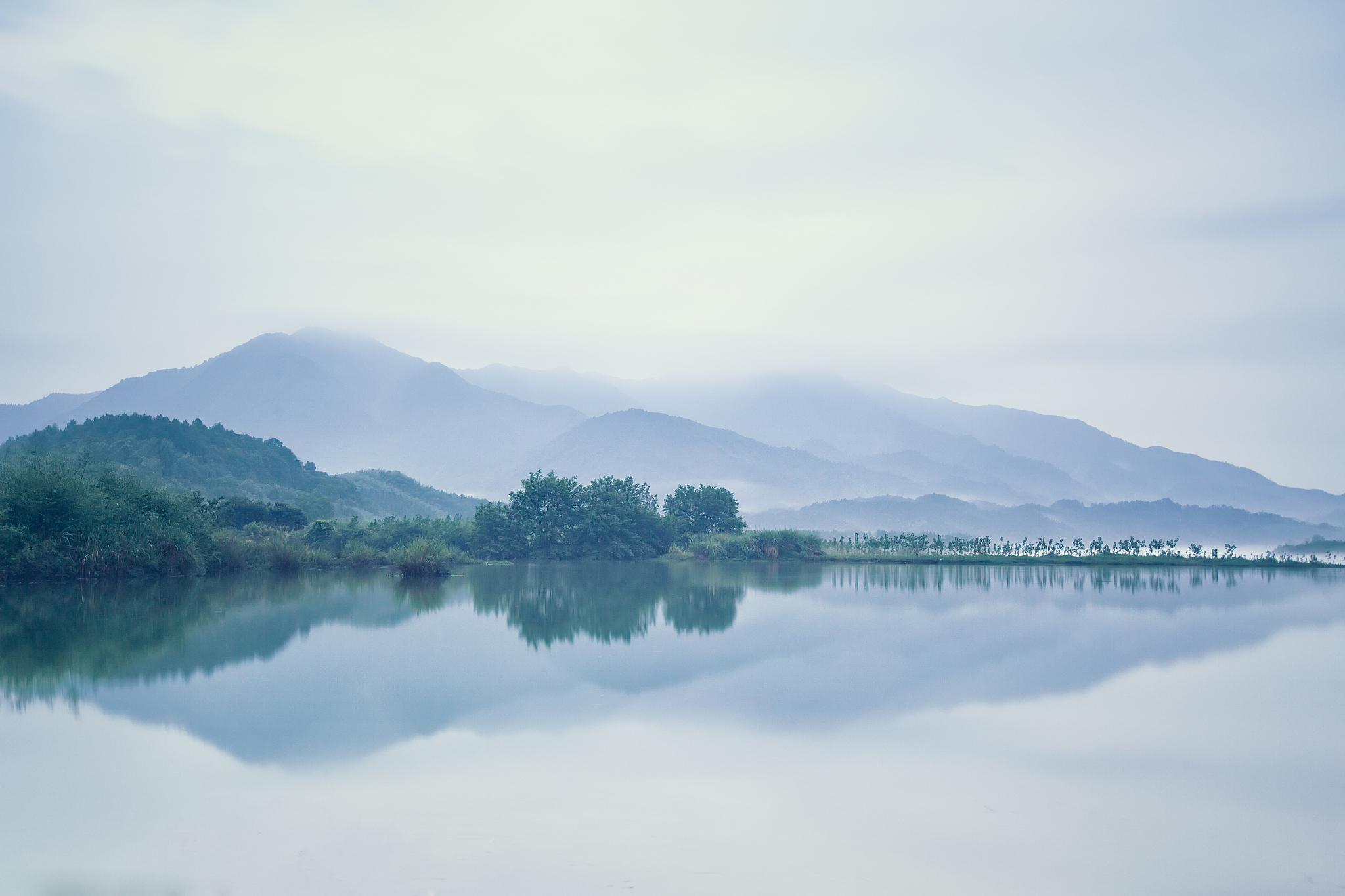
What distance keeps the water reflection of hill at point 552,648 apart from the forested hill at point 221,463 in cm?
3138

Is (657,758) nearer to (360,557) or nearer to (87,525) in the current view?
(87,525)

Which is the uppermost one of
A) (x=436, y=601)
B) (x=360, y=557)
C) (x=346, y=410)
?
(x=346, y=410)

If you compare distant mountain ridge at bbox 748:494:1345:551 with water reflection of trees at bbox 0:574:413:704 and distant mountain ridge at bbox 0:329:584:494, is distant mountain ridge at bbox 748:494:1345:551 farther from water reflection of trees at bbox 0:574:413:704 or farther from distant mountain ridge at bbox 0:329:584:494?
distant mountain ridge at bbox 0:329:584:494

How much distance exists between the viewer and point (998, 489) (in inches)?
5674

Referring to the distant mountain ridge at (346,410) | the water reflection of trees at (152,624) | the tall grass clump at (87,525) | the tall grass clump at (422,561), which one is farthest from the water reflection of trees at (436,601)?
the distant mountain ridge at (346,410)

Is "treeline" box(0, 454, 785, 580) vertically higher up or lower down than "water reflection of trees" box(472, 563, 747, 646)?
higher up

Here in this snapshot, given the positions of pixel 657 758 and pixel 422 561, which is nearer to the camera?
pixel 657 758

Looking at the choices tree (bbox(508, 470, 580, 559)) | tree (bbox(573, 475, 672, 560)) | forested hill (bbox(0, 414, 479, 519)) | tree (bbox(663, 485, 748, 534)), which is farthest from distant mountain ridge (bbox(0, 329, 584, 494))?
tree (bbox(508, 470, 580, 559))

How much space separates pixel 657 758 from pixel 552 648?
206 inches

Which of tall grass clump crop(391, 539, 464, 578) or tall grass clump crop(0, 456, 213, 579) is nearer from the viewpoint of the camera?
tall grass clump crop(0, 456, 213, 579)

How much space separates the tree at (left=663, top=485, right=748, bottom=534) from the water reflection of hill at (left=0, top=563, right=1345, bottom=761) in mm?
15502

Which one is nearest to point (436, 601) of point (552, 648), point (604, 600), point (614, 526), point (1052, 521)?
point (604, 600)

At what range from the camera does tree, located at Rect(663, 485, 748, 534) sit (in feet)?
124

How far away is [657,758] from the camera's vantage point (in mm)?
6715
